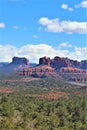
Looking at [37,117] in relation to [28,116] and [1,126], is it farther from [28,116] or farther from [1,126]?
[1,126]

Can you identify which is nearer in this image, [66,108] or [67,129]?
[67,129]

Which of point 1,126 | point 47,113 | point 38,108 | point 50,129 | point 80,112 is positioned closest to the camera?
point 1,126

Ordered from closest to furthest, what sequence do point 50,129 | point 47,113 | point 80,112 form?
point 50,129 < point 80,112 < point 47,113

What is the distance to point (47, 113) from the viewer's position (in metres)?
84.9

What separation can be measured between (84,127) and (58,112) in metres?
20.7

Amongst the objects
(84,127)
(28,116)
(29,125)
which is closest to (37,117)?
(28,116)

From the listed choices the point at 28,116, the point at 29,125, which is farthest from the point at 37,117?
the point at 29,125

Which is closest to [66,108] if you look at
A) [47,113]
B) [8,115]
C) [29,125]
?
[47,113]

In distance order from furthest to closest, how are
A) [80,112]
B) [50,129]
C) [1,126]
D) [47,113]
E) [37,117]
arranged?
1. [47,113]
2. [80,112]
3. [37,117]
4. [50,129]
5. [1,126]

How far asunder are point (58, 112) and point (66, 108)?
6.49m

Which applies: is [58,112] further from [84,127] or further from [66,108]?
[84,127]

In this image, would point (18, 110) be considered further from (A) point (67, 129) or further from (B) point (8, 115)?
(A) point (67, 129)

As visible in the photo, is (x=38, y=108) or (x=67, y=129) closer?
(x=67, y=129)

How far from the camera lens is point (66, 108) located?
289 feet
